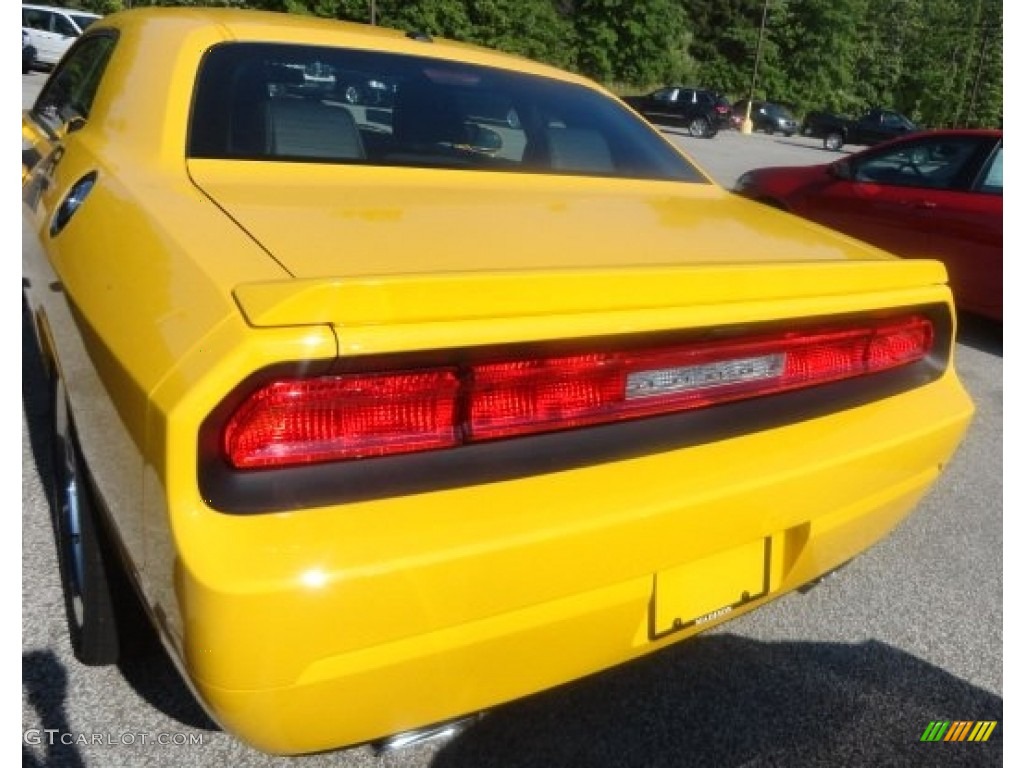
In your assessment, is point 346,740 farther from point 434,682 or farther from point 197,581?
point 197,581

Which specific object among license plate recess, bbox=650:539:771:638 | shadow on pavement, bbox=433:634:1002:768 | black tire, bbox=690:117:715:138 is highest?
black tire, bbox=690:117:715:138

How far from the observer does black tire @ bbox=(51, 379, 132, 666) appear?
1947 mm

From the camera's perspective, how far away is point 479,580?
1.32 m

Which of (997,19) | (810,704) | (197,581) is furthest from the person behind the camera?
(997,19)

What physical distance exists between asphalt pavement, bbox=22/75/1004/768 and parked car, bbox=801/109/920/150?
35.0 m

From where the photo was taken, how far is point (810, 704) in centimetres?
223

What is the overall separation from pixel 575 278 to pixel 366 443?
0.45 metres

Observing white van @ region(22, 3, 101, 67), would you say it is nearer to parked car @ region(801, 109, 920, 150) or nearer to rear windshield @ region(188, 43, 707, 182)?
rear windshield @ region(188, 43, 707, 182)

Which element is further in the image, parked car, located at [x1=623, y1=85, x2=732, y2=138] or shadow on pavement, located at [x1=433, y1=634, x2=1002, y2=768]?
parked car, located at [x1=623, y1=85, x2=732, y2=138]

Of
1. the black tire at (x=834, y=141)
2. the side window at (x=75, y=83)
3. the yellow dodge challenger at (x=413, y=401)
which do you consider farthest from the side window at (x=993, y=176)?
the black tire at (x=834, y=141)

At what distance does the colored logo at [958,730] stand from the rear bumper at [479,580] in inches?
30.5

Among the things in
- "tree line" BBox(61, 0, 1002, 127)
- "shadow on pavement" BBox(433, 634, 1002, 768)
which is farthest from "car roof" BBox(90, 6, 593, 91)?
"tree line" BBox(61, 0, 1002, 127)

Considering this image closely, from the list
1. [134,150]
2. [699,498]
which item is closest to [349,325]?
[699,498]

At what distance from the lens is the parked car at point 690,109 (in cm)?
2958
